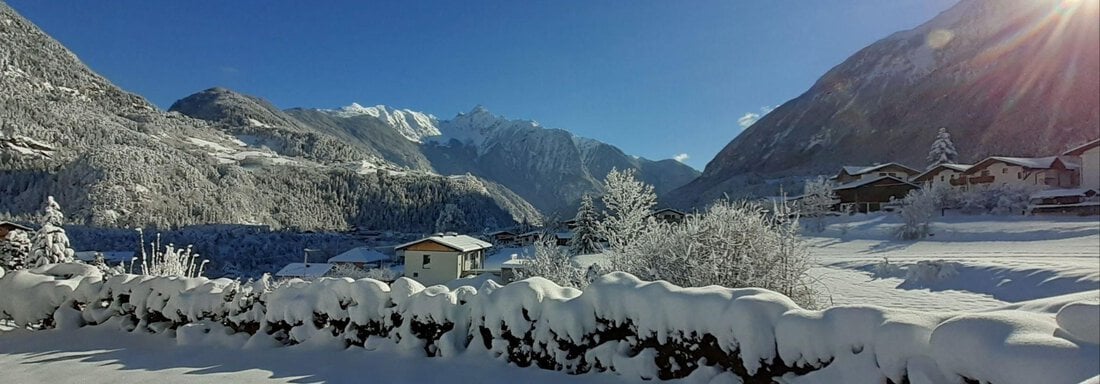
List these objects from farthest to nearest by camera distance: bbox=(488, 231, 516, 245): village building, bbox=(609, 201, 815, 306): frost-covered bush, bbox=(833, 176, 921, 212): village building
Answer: bbox=(488, 231, 516, 245): village building
bbox=(833, 176, 921, 212): village building
bbox=(609, 201, 815, 306): frost-covered bush

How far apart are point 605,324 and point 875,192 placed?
39512mm

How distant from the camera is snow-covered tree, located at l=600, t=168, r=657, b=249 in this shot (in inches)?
392

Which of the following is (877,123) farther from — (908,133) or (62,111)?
(62,111)

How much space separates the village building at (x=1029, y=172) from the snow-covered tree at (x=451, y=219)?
69989mm

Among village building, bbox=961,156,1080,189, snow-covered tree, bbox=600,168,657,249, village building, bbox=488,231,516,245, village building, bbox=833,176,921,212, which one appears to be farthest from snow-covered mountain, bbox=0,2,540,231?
village building, bbox=961,156,1080,189

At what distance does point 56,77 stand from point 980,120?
143078 mm

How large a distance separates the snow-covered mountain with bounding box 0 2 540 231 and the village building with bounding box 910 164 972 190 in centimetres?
7196

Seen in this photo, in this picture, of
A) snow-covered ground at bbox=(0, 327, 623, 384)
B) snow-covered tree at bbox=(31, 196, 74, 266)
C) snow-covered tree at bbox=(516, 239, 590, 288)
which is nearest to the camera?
snow-covered ground at bbox=(0, 327, 623, 384)

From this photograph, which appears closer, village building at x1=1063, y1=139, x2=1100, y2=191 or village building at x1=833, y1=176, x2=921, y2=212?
village building at x1=1063, y1=139, x2=1100, y2=191

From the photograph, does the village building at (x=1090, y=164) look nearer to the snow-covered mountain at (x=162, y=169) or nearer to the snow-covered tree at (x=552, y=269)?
the snow-covered tree at (x=552, y=269)

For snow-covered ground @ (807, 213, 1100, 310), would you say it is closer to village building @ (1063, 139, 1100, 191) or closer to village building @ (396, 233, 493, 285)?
village building @ (1063, 139, 1100, 191)

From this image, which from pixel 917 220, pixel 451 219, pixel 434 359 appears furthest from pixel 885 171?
pixel 451 219

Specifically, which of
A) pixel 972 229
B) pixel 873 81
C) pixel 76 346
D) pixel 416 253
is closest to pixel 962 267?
pixel 972 229

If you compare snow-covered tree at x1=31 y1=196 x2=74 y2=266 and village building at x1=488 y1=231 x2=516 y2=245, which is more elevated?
snow-covered tree at x1=31 y1=196 x2=74 y2=266
